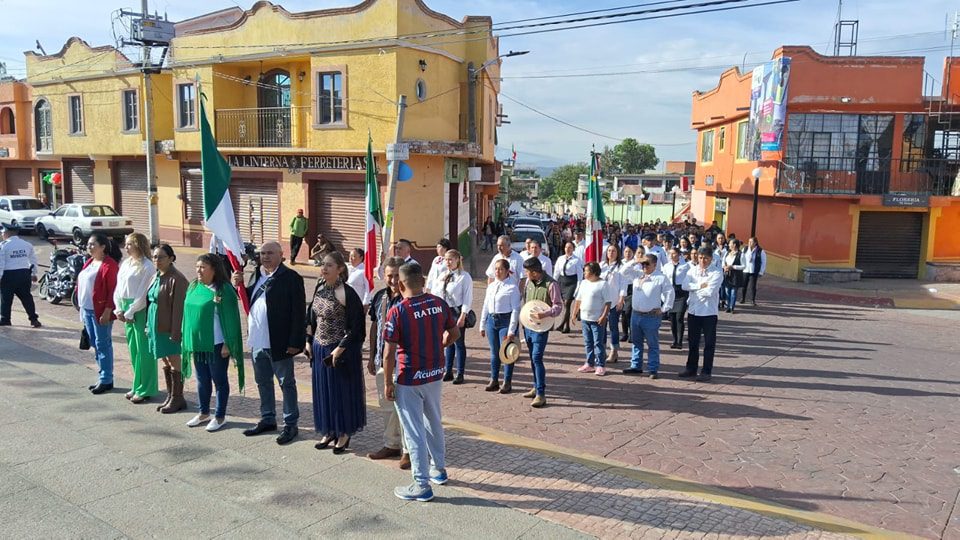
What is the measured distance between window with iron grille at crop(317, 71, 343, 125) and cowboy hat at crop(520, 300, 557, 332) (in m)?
13.3

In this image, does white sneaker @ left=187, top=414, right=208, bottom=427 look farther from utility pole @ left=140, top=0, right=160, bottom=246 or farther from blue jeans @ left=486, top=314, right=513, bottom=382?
utility pole @ left=140, top=0, right=160, bottom=246

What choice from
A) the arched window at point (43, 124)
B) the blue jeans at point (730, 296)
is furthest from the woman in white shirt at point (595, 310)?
the arched window at point (43, 124)

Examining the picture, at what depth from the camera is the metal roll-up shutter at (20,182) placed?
112ft

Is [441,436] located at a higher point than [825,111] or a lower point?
lower

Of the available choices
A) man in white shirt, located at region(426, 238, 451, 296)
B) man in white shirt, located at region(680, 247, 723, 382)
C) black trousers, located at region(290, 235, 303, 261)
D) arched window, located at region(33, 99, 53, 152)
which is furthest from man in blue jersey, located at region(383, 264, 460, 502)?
arched window, located at region(33, 99, 53, 152)

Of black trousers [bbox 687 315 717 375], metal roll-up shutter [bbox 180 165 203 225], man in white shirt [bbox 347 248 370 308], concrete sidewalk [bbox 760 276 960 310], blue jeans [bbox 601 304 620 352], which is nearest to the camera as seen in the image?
man in white shirt [bbox 347 248 370 308]

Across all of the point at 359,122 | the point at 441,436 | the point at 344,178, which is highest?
the point at 359,122

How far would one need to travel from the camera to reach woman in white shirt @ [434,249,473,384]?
8.48 meters

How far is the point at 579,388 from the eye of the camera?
8.59m

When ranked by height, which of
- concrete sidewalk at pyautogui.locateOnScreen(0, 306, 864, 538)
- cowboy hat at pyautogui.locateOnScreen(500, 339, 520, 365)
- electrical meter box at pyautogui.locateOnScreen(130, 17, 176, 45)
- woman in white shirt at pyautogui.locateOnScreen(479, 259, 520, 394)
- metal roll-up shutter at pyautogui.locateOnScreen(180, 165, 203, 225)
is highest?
A: electrical meter box at pyautogui.locateOnScreen(130, 17, 176, 45)

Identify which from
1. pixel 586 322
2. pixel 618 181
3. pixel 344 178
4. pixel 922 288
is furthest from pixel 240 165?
pixel 618 181

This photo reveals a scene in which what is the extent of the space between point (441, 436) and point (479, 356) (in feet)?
15.9

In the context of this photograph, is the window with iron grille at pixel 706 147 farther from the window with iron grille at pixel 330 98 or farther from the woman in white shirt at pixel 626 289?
the woman in white shirt at pixel 626 289

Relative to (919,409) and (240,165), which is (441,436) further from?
(240,165)
